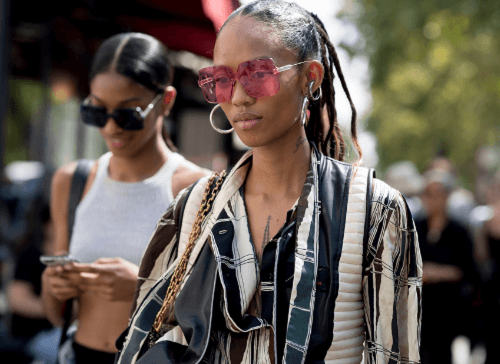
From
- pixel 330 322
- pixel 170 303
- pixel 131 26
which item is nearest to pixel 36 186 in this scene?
pixel 131 26

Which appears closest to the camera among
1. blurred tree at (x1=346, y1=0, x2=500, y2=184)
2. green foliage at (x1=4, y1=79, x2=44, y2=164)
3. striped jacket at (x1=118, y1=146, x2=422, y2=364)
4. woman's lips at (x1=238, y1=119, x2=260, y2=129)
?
striped jacket at (x1=118, y1=146, x2=422, y2=364)

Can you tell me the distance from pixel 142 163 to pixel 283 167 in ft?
3.51

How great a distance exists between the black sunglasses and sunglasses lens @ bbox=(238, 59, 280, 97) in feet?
3.37

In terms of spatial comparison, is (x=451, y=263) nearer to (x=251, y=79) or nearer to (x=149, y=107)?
(x=149, y=107)

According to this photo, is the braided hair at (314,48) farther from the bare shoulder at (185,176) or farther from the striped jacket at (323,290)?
the bare shoulder at (185,176)

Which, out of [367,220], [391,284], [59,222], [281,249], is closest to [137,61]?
[59,222]

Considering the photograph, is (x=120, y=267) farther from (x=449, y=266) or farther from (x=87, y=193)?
(x=449, y=266)

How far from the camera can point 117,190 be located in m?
2.82

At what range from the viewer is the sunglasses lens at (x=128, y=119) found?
2.71 m

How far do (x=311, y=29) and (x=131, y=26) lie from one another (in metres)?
3.99

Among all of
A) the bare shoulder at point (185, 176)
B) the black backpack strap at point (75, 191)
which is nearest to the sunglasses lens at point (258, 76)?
the bare shoulder at point (185, 176)

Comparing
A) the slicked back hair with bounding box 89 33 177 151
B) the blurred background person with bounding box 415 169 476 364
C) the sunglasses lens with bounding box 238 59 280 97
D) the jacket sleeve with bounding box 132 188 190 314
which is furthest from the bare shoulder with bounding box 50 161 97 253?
the blurred background person with bounding box 415 169 476 364

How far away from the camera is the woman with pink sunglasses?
5.73ft

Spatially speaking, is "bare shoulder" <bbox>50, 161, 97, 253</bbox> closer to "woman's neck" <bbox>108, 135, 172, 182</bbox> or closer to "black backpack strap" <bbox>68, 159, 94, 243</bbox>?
"black backpack strap" <bbox>68, 159, 94, 243</bbox>
